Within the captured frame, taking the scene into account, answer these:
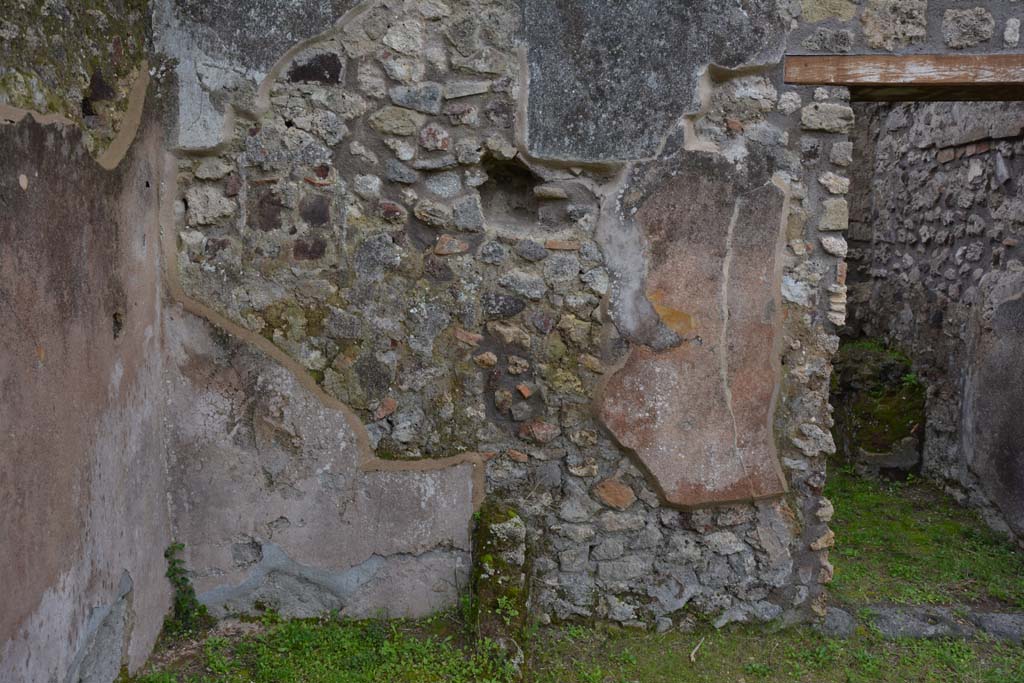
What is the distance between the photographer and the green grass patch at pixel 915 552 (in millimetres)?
3676

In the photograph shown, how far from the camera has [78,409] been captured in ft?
7.58

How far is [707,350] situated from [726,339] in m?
0.09

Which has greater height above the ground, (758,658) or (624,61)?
(624,61)

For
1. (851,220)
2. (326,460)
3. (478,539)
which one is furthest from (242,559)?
(851,220)

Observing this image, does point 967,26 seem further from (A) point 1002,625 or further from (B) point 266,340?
(B) point 266,340

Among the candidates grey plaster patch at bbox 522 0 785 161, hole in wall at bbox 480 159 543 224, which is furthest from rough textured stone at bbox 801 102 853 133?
hole in wall at bbox 480 159 543 224

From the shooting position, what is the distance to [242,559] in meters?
3.17

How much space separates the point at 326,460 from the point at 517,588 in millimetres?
898

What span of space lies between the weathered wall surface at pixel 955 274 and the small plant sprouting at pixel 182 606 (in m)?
4.05

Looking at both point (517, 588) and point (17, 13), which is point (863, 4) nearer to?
point (517, 588)

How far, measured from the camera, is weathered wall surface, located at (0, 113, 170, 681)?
1987 millimetres

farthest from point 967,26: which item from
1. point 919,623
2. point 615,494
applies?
point 919,623

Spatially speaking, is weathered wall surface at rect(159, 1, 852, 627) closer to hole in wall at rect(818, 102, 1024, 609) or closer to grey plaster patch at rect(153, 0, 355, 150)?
grey plaster patch at rect(153, 0, 355, 150)

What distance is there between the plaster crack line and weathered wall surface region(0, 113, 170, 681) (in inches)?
84.9
